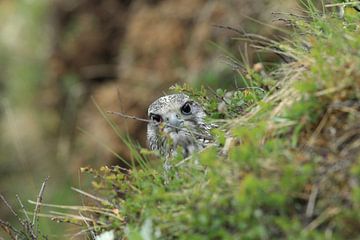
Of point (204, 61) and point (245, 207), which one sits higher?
point (245, 207)

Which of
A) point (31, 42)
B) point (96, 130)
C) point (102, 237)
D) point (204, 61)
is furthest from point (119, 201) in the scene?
point (31, 42)

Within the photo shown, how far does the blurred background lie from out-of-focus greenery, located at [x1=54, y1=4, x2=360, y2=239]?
578 cm

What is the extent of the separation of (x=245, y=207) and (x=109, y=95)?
771 cm

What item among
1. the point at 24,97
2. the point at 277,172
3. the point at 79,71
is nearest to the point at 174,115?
the point at 277,172

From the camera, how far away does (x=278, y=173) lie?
2.84 m

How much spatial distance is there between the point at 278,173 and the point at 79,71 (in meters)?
8.64

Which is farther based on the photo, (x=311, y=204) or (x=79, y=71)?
(x=79, y=71)

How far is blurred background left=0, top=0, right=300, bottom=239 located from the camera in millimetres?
10000

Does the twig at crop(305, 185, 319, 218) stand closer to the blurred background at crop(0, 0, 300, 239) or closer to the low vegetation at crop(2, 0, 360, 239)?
the low vegetation at crop(2, 0, 360, 239)

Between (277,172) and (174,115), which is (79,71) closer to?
(174,115)

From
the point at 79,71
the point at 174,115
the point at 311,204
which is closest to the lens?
the point at 311,204

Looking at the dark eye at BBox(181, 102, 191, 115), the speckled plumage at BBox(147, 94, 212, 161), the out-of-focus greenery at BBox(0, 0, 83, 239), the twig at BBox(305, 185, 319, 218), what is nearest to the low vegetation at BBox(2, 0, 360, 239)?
the twig at BBox(305, 185, 319, 218)

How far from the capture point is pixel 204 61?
959cm

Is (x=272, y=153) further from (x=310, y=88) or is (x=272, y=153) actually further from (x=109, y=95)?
(x=109, y=95)
